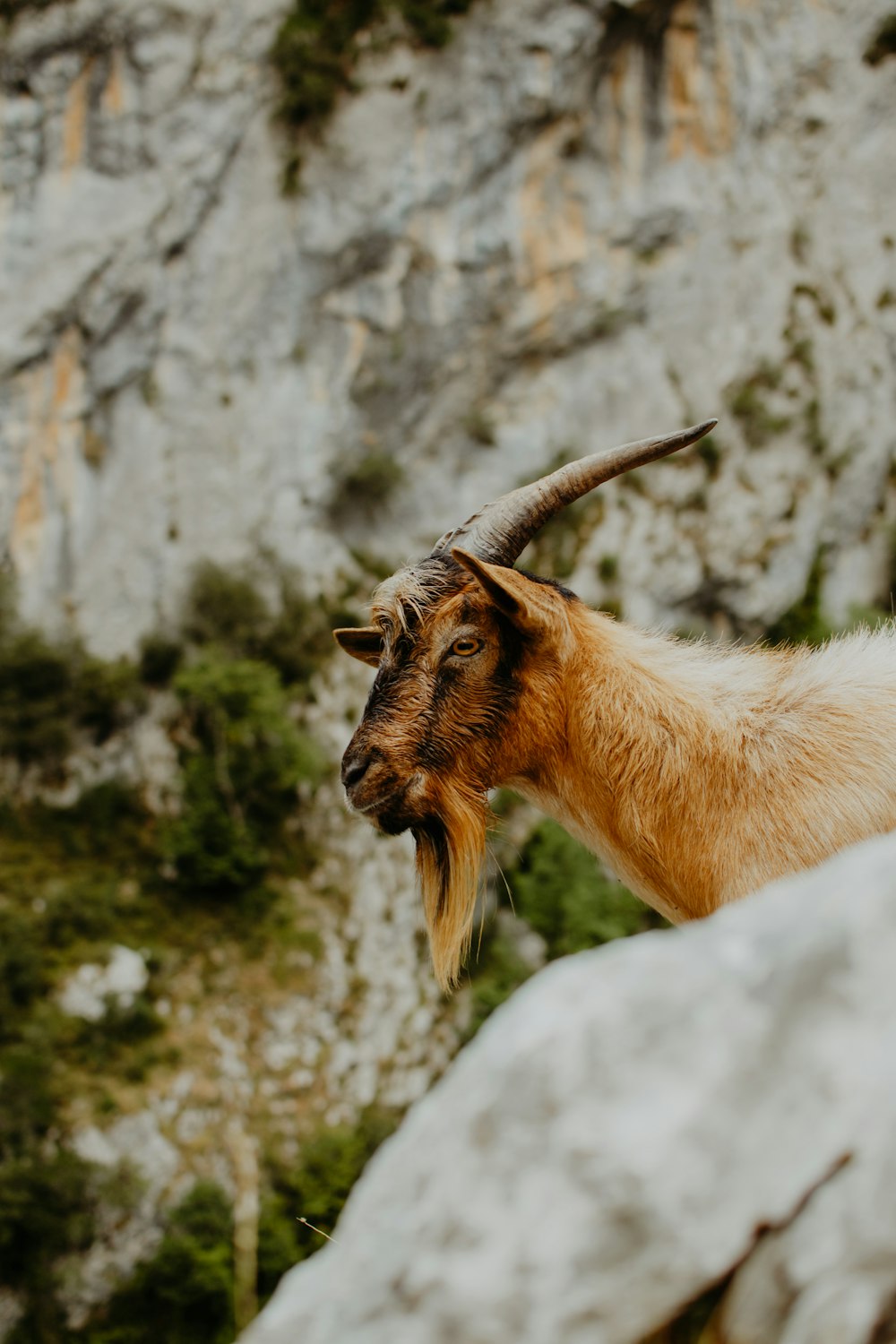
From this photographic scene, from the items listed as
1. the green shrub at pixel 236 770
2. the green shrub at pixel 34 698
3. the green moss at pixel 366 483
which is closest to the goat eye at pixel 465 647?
the green shrub at pixel 236 770

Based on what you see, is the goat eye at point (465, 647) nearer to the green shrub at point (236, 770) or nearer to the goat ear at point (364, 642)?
the goat ear at point (364, 642)

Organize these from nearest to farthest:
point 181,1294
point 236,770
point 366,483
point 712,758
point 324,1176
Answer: point 712,758
point 181,1294
point 324,1176
point 236,770
point 366,483

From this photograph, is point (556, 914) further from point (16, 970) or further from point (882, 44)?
point (882, 44)

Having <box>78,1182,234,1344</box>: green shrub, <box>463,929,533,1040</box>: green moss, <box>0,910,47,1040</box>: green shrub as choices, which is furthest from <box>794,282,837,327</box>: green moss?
<box>78,1182,234,1344</box>: green shrub

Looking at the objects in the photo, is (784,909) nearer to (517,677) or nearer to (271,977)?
(517,677)

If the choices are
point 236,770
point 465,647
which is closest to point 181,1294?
point 236,770

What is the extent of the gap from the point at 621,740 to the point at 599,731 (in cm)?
12

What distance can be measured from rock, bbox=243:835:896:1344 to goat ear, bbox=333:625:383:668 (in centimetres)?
380

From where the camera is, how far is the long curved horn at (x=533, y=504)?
5.46 m

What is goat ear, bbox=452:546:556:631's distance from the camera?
4.74 metres

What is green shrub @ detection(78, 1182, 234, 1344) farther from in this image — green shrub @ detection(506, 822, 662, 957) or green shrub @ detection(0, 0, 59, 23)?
green shrub @ detection(0, 0, 59, 23)

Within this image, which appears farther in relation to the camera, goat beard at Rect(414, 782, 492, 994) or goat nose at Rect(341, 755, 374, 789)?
goat beard at Rect(414, 782, 492, 994)

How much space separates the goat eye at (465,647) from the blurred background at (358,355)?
20.9 meters

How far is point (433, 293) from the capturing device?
29562mm
